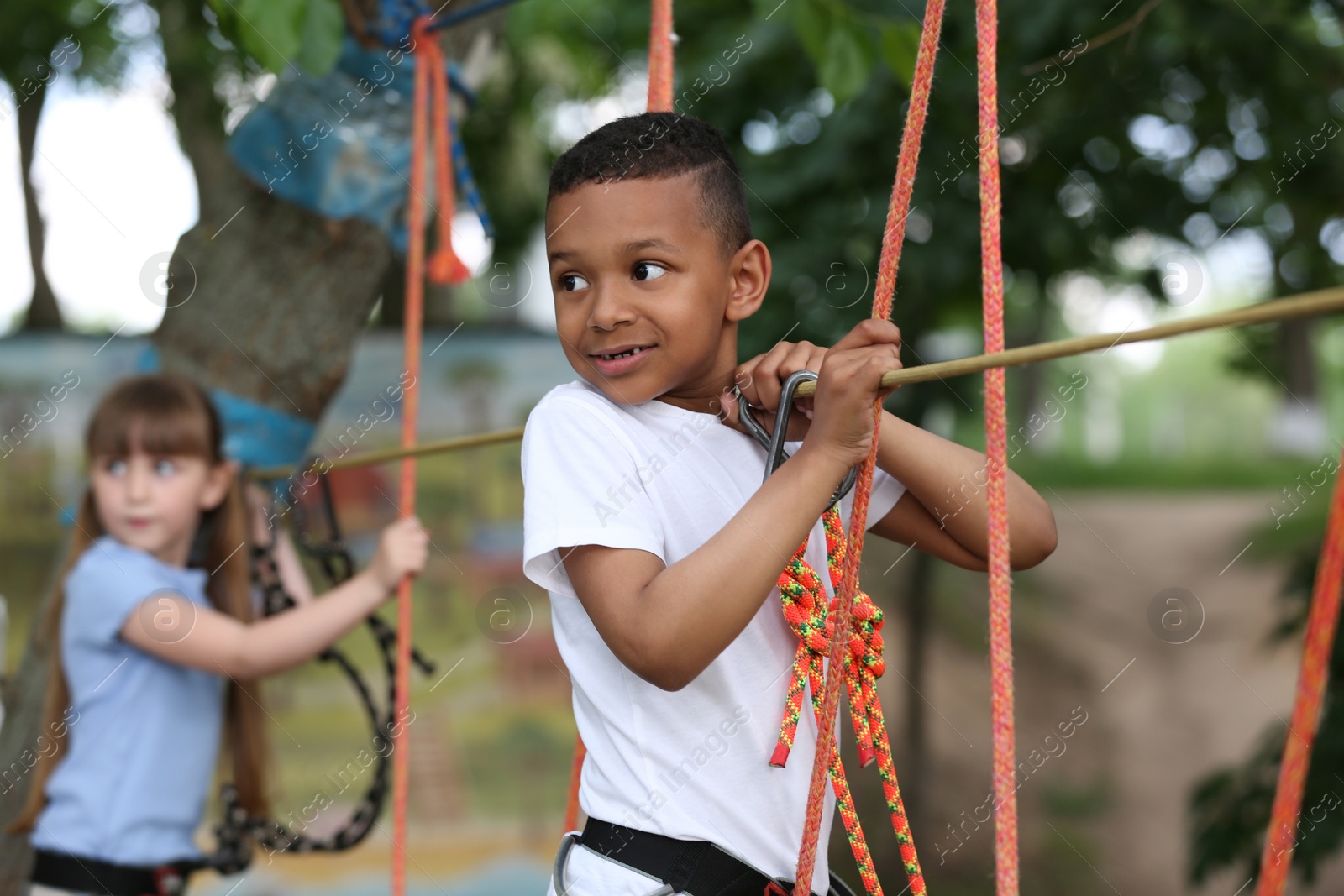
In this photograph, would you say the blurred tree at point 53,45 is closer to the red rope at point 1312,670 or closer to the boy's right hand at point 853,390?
the boy's right hand at point 853,390

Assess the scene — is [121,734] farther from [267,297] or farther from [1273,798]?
[1273,798]

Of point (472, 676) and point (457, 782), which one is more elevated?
point (472, 676)

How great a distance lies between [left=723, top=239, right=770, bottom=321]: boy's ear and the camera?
1.02 metres

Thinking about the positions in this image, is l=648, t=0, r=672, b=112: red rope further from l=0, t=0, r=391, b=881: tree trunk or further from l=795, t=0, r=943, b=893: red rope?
l=0, t=0, r=391, b=881: tree trunk

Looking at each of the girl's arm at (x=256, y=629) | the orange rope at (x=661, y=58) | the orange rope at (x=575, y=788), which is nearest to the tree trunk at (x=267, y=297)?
the girl's arm at (x=256, y=629)

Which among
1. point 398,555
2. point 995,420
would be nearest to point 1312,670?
point 995,420

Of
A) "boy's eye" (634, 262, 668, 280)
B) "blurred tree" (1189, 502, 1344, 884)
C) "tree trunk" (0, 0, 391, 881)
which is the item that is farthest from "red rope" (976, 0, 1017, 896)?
"blurred tree" (1189, 502, 1344, 884)

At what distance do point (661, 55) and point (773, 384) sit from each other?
0.53 meters

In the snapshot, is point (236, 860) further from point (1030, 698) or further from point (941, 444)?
point (1030, 698)

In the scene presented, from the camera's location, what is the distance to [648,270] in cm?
94

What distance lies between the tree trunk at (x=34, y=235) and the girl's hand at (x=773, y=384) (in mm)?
5400

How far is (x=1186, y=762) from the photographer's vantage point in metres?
6.85

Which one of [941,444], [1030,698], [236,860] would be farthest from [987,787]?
[941,444]

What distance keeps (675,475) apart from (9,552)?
444cm
